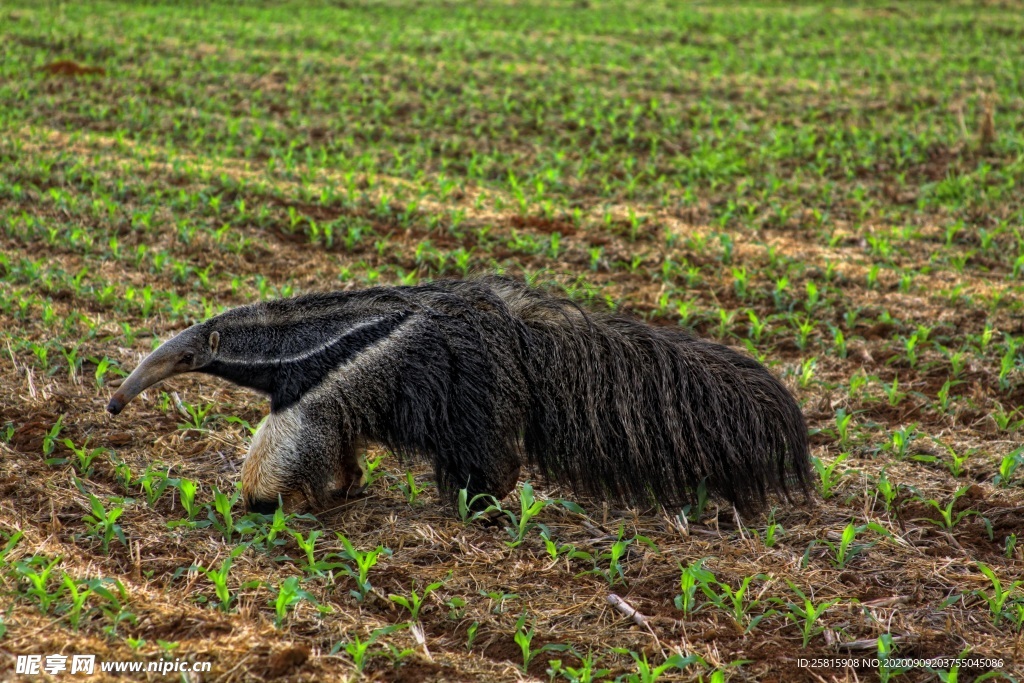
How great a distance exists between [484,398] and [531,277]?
2514 millimetres

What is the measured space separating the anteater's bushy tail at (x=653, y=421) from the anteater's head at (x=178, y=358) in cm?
136

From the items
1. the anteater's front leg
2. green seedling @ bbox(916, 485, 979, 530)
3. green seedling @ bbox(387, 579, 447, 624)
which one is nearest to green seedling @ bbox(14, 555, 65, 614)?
the anteater's front leg

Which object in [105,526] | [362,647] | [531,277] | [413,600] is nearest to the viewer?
[362,647]

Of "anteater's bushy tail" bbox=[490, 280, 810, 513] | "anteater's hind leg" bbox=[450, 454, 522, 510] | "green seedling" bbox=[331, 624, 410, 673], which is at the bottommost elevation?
"green seedling" bbox=[331, 624, 410, 673]

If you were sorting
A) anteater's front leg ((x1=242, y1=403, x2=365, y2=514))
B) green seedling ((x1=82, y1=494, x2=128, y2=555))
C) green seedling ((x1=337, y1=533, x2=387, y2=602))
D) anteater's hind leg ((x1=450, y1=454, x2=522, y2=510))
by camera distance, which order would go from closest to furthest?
green seedling ((x1=337, y1=533, x2=387, y2=602)) → green seedling ((x1=82, y1=494, x2=128, y2=555)) → anteater's front leg ((x1=242, y1=403, x2=365, y2=514)) → anteater's hind leg ((x1=450, y1=454, x2=522, y2=510))

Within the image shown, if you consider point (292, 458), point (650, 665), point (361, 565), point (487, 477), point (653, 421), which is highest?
point (653, 421)

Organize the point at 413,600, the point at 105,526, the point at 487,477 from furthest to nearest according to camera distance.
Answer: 1. the point at 487,477
2. the point at 105,526
3. the point at 413,600

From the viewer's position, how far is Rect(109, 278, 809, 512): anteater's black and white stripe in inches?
159

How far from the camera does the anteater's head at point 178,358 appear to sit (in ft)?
13.5

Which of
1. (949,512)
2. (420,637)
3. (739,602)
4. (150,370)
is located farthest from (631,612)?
(150,370)

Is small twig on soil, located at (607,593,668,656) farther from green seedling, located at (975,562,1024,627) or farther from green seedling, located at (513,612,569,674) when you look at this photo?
green seedling, located at (975,562,1024,627)

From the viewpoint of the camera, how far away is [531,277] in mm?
6465

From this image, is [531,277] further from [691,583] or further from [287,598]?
[287,598]

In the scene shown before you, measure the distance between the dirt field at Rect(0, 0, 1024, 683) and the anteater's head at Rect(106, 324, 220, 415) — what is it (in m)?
0.50
